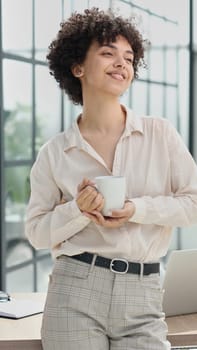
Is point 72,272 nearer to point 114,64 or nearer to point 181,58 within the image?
point 114,64

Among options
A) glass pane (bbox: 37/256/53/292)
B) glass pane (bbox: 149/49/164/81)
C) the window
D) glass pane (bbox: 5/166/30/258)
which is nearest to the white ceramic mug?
the window

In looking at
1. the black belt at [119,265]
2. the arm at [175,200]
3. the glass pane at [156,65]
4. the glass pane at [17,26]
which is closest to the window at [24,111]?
the glass pane at [17,26]

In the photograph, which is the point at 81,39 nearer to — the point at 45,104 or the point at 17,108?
the point at 17,108

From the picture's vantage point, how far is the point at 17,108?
409 centimetres

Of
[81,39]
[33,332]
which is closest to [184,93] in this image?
[81,39]

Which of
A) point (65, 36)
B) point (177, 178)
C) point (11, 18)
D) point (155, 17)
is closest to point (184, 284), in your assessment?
point (177, 178)

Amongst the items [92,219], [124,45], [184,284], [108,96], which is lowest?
[184,284]

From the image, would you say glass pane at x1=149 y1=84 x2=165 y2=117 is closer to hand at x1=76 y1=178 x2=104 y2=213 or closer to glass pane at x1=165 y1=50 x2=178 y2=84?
Result: glass pane at x1=165 y1=50 x2=178 y2=84

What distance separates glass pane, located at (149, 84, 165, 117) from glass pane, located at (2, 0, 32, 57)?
1291 mm

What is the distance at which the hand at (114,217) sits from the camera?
1727 mm

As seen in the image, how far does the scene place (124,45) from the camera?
6.20 feet

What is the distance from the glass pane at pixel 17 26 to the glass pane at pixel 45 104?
0.17 metres

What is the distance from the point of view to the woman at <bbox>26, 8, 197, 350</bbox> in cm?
176

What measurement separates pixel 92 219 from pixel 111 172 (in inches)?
6.0
